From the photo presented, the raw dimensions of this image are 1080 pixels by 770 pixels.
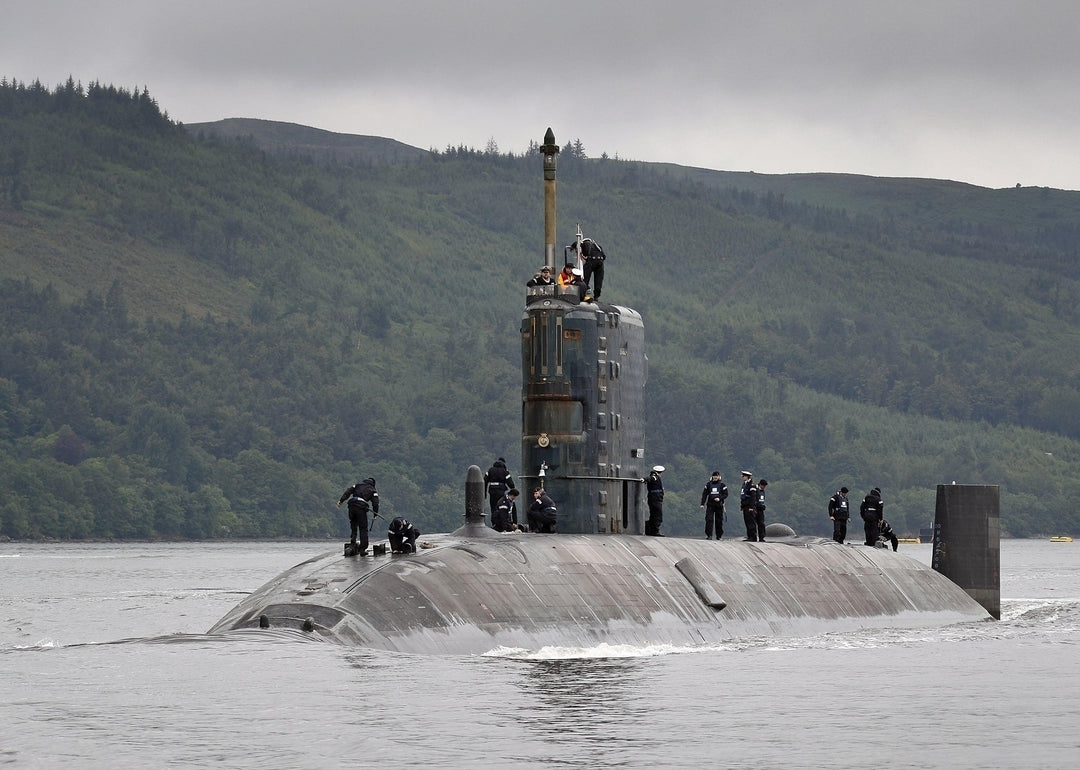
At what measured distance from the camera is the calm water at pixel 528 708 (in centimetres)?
2088

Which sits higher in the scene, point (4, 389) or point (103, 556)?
point (4, 389)

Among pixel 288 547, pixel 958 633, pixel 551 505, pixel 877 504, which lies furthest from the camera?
pixel 288 547

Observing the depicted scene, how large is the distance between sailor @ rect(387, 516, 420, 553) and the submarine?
171mm

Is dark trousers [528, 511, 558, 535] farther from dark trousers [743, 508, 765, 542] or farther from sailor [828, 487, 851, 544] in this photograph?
sailor [828, 487, 851, 544]

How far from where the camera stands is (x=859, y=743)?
74.1ft

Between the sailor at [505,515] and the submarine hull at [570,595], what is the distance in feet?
6.77

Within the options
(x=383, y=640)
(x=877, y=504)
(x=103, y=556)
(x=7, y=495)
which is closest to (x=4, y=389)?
(x=7, y=495)

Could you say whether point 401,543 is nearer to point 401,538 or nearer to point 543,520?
point 401,538

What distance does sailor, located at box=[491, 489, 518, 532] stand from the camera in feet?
109

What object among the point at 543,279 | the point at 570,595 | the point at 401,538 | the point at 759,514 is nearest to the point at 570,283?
the point at 543,279

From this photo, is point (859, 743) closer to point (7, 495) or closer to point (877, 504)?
point (877, 504)

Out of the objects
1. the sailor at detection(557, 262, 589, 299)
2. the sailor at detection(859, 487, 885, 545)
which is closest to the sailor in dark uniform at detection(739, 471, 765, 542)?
the sailor at detection(859, 487, 885, 545)

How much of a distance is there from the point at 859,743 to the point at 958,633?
56.6 ft

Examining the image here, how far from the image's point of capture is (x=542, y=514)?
103 feet
